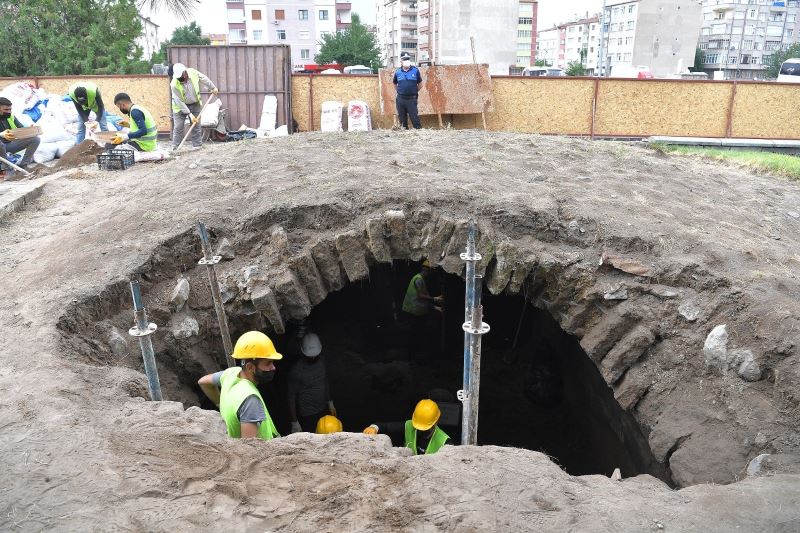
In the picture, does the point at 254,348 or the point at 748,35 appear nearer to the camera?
the point at 254,348

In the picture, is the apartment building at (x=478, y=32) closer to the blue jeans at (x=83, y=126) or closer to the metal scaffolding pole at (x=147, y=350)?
the blue jeans at (x=83, y=126)

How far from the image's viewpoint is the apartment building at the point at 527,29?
73.8 metres

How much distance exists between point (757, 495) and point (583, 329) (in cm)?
270

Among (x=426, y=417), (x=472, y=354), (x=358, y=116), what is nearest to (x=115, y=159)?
(x=358, y=116)

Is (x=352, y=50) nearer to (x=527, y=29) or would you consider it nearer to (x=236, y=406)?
(x=527, y=29)

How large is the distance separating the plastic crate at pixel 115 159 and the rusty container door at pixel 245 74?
5126mm

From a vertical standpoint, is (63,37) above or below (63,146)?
above

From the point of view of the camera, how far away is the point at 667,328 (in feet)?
17.7

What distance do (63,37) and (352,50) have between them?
29919 mm

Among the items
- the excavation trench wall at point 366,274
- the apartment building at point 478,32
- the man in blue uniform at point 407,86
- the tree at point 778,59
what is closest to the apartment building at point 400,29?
the apartment building at point 478,32

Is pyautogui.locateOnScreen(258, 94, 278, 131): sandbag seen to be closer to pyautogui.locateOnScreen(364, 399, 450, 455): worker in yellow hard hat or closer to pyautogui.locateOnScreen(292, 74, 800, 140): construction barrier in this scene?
pyautogui.locateOnScreen(292, 74, 800, 140): construction barrier

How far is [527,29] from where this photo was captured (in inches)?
3039

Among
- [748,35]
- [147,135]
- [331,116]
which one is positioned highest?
[748,35]

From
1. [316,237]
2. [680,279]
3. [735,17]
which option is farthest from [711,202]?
[735,17]
